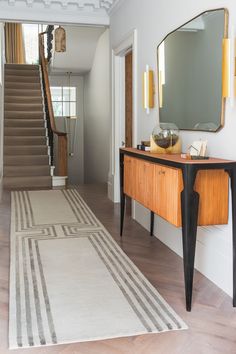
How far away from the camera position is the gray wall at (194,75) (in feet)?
10.8

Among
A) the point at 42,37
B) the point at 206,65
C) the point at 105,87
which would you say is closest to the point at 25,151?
the point at 105,87

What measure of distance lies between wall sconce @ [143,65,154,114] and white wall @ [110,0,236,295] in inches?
3.1

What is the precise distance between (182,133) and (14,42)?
10.9 metres

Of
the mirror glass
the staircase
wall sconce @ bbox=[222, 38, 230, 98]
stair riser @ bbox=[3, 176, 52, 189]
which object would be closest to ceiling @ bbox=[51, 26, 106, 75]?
the staircase

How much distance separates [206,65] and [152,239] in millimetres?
1997

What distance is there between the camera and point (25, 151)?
30.7 ft

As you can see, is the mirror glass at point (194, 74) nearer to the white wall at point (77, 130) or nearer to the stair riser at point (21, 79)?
the stair riser at point (21, 79)

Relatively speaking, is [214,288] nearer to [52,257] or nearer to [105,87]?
[52,257]

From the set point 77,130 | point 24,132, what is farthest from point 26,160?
point 77,130

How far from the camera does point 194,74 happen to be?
3.69 meters

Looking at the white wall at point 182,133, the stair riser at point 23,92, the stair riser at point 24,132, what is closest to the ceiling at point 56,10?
the white wall at point 182,133

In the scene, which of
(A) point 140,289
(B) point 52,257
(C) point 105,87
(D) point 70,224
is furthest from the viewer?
(C) point 105,87

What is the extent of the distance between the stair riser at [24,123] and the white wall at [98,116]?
1.29m

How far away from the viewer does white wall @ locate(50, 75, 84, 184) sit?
12.0 m
